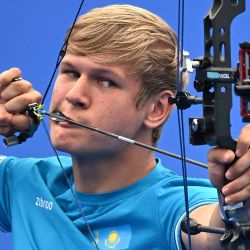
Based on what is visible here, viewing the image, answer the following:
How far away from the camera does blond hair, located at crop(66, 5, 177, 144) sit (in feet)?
4.53

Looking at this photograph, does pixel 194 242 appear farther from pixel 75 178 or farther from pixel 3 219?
pixel 3 219

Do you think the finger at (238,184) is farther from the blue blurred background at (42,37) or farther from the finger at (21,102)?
the blue blurred background at (42,37)

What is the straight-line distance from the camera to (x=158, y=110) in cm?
146

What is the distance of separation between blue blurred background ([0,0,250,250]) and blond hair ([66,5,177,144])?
2.85ft

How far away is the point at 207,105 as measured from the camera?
39.8 inches

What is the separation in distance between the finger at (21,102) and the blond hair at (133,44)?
17cm

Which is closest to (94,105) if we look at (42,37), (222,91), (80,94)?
(80,94)

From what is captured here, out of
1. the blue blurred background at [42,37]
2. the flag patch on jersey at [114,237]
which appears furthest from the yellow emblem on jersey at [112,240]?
the blue blurred background at [42,37]

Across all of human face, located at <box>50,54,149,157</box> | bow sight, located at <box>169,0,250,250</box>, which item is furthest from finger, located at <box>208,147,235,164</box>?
human face, located at <box>50,54,149,157</box>

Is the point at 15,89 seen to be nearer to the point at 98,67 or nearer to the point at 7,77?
the point at 7,77

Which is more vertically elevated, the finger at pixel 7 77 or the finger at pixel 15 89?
the finger at pixel 7 77

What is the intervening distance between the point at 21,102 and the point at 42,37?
91cm

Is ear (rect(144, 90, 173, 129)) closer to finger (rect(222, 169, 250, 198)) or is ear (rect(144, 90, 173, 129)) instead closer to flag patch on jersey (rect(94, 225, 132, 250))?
flag patch on jersey (rect(94, 225, 132, 250))

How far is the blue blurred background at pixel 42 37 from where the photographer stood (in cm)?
234
